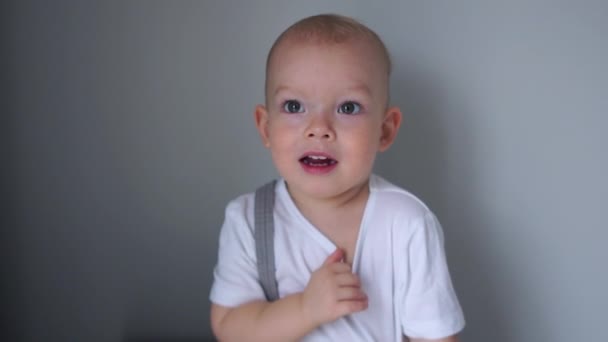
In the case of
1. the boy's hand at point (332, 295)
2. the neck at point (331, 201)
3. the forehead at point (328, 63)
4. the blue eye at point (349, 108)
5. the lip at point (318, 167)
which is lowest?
the boy's hand at point (332, 295)

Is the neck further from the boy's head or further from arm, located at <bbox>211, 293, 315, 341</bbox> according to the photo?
arm, located at <bbox>211, 293, 315, 341</bbox>

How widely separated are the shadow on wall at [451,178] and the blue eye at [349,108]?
29cm

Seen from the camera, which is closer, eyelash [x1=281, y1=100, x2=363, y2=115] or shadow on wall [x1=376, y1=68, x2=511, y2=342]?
eyelash [x1=281, y1=100, x2=363, y2=115]

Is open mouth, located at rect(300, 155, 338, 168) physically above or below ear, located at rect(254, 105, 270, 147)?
below

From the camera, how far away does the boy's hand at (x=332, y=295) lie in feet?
2.65

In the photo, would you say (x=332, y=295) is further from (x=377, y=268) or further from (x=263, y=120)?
(x=263, y=120)

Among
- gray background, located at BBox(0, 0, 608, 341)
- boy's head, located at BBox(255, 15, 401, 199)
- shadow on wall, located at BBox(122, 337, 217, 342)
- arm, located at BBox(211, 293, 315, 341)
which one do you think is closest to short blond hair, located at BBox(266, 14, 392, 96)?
boy's head, located at BBox(255, 15, 401, 199)

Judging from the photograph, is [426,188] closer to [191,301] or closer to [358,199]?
[358,199]

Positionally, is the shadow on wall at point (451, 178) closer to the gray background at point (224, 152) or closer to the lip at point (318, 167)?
the gray background at point (224, 152)

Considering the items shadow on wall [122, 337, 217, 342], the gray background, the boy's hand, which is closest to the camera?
Result: the boy's hand

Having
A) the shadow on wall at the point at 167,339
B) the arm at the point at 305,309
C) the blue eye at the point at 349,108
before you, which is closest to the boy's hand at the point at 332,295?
the arm at the point at 305,309

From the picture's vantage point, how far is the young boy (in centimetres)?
84

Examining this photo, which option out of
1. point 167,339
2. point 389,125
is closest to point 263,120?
point 389,125

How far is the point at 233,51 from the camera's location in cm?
113
